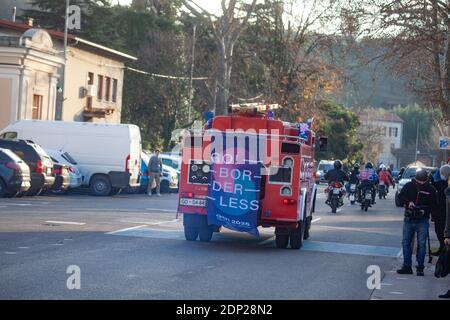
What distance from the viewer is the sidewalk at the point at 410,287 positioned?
12867 millimetres

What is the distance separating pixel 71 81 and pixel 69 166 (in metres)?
20.1

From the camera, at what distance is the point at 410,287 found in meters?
14.0

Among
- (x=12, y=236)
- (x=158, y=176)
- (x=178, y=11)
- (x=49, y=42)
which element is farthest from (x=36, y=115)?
(x=12, y=236)

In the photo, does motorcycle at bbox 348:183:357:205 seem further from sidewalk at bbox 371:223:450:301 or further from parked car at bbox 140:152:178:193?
Result: sidewalk at bbox 371:223:450:301

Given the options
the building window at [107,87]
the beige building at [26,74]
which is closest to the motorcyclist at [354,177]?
the beige building at [26,74]

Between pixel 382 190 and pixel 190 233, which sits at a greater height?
pixel 382 190

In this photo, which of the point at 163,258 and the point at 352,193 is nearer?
the point at 163,258

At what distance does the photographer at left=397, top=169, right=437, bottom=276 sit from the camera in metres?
15.2

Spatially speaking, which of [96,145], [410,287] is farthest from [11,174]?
[410,287]

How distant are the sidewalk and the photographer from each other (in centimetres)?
37

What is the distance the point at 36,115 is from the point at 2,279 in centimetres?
3551

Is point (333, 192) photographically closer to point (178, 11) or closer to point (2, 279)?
point (2, 279)

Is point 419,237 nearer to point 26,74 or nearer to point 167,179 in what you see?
point 167,179

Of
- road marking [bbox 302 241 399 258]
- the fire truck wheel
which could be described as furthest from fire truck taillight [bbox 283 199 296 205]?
the fire truck wheel
